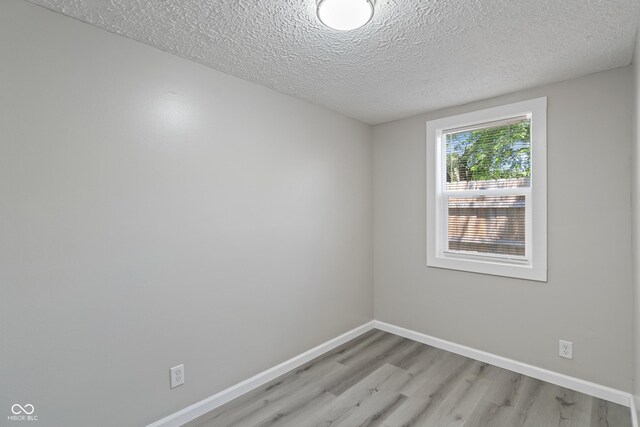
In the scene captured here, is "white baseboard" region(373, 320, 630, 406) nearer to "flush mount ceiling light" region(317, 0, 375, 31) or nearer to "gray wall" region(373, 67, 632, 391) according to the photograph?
"gray wall" region(373, 67, 632, 391)

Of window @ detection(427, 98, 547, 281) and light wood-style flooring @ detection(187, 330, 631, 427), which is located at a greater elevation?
window @ detection(427, 98, 547, 281)

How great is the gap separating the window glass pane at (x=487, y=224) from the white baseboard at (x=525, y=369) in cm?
91

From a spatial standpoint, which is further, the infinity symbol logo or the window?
the window

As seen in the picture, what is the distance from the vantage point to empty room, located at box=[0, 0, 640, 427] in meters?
1.53

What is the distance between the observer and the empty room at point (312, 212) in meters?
1.53

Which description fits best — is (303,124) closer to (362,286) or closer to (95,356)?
(362,286)

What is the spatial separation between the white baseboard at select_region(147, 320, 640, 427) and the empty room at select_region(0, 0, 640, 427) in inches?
0.6

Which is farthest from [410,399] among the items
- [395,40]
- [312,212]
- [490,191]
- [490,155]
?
[395,40]

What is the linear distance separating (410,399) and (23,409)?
7.33ft

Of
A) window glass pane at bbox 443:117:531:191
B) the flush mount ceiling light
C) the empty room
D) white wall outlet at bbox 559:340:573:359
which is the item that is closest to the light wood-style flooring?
the empty room

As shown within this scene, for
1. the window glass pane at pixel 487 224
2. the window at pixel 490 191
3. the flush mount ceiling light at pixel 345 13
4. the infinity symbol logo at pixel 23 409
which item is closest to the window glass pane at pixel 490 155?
the window at pixel 490 191

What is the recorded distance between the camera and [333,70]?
2184 millimetres

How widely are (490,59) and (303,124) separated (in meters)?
1.50

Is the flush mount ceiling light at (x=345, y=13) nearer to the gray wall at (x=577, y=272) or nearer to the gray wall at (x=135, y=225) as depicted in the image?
the gray wall at (x=135, y=225)
